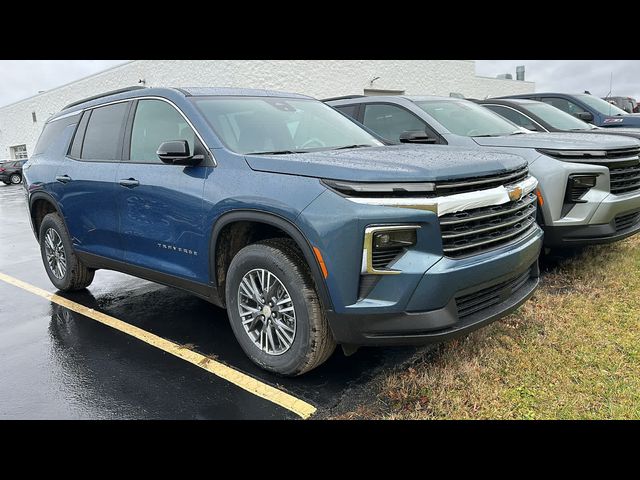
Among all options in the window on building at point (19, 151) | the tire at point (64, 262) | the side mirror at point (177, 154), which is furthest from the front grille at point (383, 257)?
the window on building at point (19, 151)

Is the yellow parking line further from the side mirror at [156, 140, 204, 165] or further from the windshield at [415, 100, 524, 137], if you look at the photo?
the windshield at [415, 100, 524, 137]

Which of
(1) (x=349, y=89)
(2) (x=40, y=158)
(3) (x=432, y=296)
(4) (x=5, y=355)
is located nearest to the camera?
(3) (x=432, y=296)

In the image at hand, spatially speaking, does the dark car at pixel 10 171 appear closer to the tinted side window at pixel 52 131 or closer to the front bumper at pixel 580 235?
the tinted side window at pixel 52 131

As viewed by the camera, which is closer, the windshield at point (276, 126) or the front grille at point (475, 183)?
the front grille at point (475, 183)

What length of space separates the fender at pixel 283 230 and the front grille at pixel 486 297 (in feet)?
2.46

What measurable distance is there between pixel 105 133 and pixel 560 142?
4.31 metres

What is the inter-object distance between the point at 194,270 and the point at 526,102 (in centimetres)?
618

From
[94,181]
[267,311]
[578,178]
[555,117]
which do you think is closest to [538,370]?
[267,311]

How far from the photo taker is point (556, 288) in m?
4.70

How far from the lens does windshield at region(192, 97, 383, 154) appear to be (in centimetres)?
361

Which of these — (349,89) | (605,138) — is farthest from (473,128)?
(349,89)

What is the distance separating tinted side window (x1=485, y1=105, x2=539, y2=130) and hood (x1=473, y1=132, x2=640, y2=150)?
177cm

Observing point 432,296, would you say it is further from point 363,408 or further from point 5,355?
point 5,355

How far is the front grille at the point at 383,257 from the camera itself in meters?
2.68
